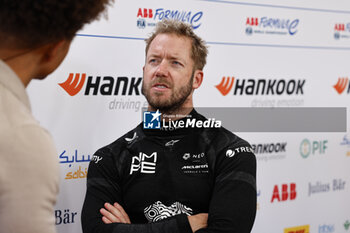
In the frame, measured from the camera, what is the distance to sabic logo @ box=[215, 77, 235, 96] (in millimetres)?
2911

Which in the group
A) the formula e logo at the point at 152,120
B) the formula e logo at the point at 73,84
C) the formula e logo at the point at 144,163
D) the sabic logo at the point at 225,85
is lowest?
the formula e logo at the point at 144,163

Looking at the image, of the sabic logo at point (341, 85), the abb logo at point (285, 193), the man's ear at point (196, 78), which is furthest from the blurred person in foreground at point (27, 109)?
the sabic logo at point (341, 85)

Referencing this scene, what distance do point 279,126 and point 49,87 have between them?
159 centimetres

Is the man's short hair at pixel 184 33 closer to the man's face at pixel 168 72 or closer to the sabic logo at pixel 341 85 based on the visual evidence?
the man's face at pixel 168 72

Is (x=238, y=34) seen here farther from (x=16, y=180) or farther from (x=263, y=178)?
(x=16, y=180)

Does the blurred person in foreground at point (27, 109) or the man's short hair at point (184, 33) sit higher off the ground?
the man's short hair at point (184, 33)

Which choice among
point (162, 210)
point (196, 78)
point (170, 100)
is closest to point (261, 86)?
point (196, 78)

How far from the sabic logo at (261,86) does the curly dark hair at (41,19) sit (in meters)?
1.94

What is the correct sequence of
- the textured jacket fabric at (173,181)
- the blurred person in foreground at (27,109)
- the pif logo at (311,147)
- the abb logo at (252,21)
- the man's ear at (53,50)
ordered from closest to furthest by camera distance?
1. the blurred person in foreground at (27,109)
2. the man's ear at (53,50)
3. the textured jacket fabric at (173,181)
4. the abb logo at (252,21)
5. the pif logo at (311,147)

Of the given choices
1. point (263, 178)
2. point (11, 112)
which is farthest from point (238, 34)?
point (11, 112)

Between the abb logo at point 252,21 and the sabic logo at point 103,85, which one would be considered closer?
the sabic logo at point 103,85

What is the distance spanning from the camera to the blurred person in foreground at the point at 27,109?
2.82 ft

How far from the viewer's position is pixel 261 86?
309 centimetres

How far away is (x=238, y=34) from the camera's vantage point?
2.98m
